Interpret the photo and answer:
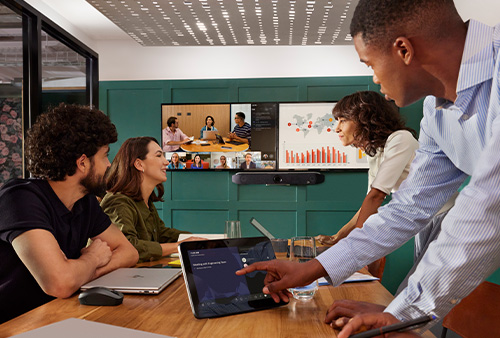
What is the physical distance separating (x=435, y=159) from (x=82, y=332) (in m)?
1.05

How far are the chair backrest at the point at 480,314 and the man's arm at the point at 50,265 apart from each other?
1.28 metres

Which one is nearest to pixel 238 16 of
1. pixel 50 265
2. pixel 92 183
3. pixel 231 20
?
pixel 231 20

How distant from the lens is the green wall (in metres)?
5.13

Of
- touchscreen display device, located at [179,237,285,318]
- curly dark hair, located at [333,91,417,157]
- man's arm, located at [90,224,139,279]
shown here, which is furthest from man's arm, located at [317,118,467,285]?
curly dark hair, located at [333,91,417,157]

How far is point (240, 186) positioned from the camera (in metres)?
5.20

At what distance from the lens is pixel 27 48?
3711 millimetres

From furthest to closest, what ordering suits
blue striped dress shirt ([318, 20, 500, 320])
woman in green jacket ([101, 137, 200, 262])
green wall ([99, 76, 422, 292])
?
1. green wall ([99, 76, 422, 292])
2. woman in green jacket ([101, 137, 200, 262])
3. blue striped dress shirt ([318, 20, 500, 320])

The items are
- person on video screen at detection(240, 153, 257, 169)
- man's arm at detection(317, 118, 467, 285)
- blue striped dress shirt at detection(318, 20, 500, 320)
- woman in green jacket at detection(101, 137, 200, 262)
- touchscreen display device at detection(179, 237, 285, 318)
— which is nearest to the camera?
blue striped dress shirt at detection(318, 20, 500, 320)

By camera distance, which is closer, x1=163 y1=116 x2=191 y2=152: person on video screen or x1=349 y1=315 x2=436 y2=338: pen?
x1=349 y1=315 x2=436 y2=338: pen

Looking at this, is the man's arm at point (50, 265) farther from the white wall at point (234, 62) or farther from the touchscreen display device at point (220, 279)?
the white wall at point (234, 62)

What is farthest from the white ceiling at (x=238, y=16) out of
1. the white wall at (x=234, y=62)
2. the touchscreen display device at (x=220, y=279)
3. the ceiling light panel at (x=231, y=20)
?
the white wall at (x=234, y=62)

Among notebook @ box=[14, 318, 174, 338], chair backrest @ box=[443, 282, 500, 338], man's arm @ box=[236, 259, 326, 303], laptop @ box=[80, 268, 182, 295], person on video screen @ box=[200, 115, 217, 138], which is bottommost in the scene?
chair backrest @ box=[443, 282, 500, 338]

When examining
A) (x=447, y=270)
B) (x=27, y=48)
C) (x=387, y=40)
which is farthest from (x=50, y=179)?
(x=27, y=48)

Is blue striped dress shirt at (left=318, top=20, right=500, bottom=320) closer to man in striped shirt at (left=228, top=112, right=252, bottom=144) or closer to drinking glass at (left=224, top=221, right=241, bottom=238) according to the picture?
drinking glass at (left=224, top=221, right=241, bottom=238)
